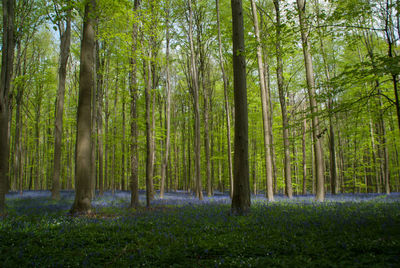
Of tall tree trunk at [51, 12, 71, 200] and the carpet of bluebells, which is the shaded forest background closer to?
tall tree trunk at [51, 12, 71, 200]

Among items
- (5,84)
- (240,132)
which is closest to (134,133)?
(5,84)

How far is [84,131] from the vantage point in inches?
373

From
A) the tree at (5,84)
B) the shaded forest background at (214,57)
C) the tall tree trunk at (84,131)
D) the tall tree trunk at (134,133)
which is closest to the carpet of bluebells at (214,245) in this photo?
the tree at (5,84)

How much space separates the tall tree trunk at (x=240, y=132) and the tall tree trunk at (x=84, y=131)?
5.61 m

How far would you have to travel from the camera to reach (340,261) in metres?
3.80

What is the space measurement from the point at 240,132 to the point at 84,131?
618 cm

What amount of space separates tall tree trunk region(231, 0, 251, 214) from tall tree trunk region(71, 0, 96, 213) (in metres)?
5.61

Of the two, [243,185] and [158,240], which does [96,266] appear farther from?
[243,185]

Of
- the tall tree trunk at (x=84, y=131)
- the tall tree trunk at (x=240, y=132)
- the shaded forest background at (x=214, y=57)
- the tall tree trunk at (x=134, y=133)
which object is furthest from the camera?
the tall tree trunk at (x=134, y=133)

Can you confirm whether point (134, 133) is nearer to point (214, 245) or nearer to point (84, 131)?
point (84, 131)

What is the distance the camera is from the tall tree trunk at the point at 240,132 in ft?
27.5

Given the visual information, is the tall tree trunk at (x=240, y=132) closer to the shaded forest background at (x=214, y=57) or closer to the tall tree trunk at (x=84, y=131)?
the shaded forest background at (x=214, y=57)

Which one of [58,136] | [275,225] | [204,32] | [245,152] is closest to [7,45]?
[58,136]

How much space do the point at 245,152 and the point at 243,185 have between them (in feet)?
3.86
